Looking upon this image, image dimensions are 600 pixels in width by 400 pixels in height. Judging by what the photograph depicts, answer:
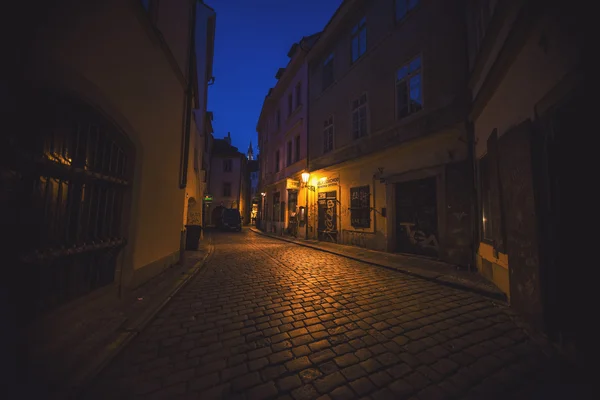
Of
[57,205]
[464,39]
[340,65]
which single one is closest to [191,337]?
[57,205]

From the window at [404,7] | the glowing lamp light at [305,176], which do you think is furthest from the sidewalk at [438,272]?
the window at [404,7]

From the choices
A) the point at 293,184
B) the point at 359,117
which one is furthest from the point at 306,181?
the point at 359,117

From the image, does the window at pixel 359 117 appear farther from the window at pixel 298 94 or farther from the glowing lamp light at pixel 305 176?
the window at pixel 298 94

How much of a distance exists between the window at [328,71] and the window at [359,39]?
1.99 meters

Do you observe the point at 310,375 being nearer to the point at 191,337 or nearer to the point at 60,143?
the point at 191,337

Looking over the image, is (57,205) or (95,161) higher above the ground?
(95,161)

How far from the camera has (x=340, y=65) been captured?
1207cm

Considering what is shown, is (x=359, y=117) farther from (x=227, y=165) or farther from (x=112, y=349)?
(x=227, y=165)

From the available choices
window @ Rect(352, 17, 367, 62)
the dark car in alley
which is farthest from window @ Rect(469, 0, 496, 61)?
the dark car in alley

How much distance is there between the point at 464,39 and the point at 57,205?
32.7 feet

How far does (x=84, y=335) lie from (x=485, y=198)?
785cm

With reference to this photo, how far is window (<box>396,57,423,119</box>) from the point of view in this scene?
8062 mm

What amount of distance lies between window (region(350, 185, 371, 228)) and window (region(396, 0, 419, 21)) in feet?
22.0

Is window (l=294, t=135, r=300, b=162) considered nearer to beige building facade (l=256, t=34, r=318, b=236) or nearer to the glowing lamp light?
beige building facade (l=256, t=34, r=318, b=236)
